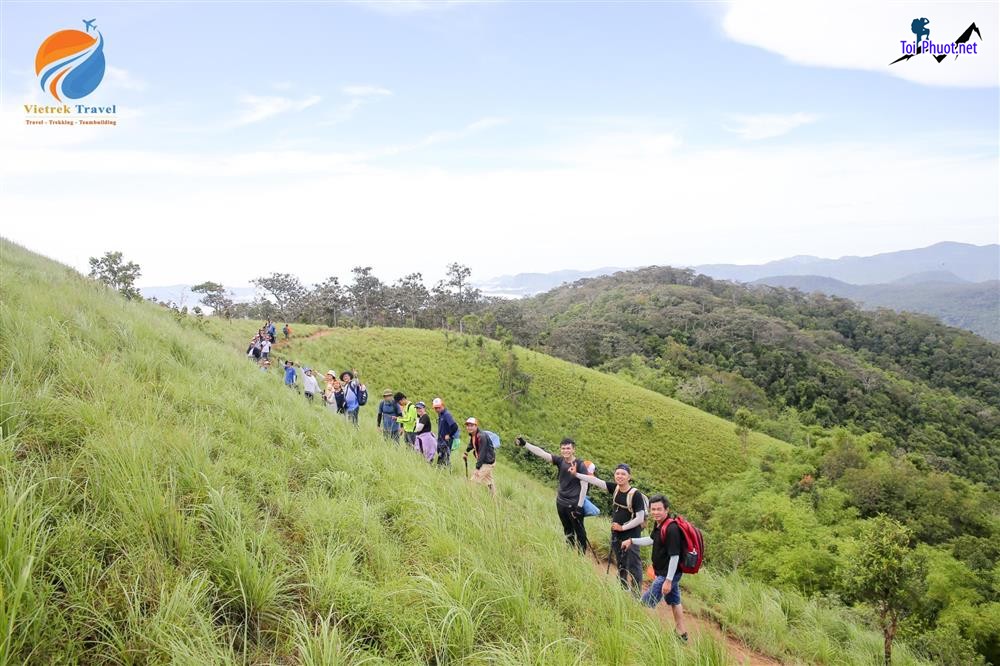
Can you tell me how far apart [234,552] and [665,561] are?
3934mm

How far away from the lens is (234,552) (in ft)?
8.45

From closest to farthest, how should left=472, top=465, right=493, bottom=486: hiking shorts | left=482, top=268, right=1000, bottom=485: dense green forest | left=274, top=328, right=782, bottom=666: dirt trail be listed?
left=274, top=328, right=782, bottom=666: dirt trail < left=472, top=465, right=493, bottom=486: hiking shorts < left=482, top=268, right=1000, bottom=485: dense green forest

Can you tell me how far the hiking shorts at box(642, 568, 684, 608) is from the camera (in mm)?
Result: 4617

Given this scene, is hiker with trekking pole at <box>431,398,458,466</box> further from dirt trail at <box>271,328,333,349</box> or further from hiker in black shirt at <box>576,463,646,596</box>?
dirt trail at <box>271,328,333,349</box>

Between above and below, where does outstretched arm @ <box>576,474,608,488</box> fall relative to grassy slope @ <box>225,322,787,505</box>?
above

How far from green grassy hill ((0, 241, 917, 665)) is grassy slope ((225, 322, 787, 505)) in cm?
2311

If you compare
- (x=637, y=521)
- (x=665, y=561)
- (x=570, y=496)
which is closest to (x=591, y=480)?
(x=570, y=496)

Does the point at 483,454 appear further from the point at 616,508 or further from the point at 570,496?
the point at 616,508

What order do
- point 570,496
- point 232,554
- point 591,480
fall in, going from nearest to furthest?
1. point 232,554
2. point 591,480
3. point 570,496

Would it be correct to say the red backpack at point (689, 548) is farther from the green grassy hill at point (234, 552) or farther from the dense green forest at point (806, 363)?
the dense green forest at point (806, 363)

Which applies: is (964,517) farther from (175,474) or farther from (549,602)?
(175,474)

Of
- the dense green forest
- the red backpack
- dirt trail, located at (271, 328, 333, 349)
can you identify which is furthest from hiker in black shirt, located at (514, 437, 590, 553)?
the dense green forest

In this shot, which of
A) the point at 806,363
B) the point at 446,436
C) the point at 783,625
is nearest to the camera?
the point at 783,625

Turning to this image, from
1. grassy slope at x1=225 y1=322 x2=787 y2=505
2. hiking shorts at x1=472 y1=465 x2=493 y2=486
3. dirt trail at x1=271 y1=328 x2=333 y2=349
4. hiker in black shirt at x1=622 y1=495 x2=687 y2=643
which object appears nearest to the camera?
hiker in black shirt at x1=622 y1=495 x2=687 y2=643
